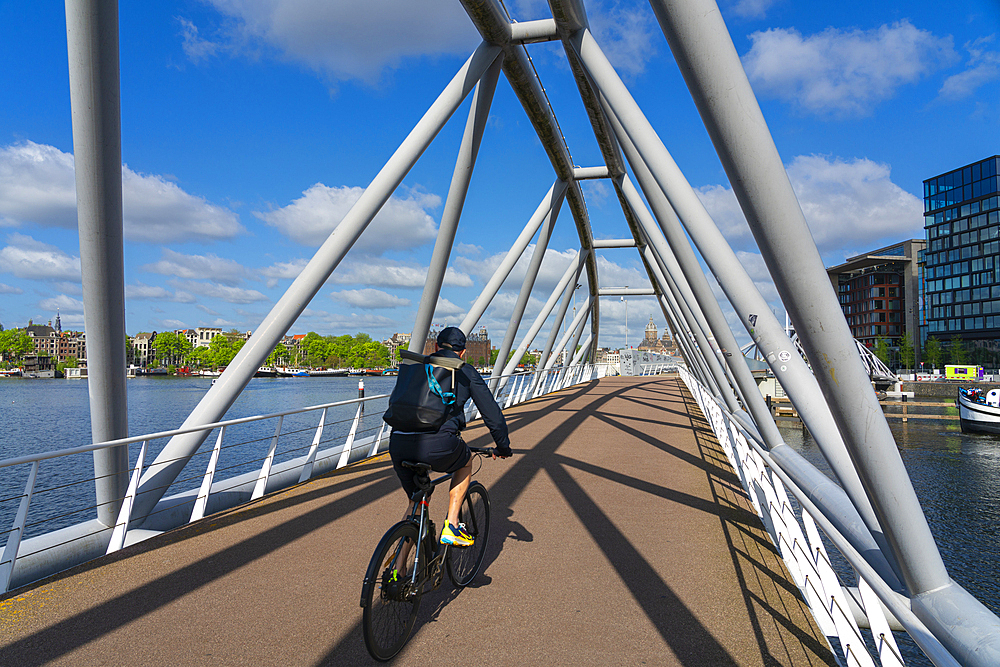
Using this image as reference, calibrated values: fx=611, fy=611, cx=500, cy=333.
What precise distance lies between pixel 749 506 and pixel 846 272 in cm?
10285

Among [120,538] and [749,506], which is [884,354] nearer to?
[749,506]

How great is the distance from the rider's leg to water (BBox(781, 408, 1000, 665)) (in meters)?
6.00

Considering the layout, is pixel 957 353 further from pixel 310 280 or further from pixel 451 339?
pixel 451 339

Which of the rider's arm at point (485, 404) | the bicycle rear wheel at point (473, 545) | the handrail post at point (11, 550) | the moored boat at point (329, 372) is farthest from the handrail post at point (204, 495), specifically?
the moored boat at point (329, 372)

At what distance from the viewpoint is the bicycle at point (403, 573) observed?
9.53ft

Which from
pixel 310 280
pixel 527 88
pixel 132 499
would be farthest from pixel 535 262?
pixel 132 499

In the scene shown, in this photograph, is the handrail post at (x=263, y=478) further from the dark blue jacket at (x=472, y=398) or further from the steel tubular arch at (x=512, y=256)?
the steel tubular arch at (x=512, y=256)

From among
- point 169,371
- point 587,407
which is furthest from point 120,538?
point 169,371

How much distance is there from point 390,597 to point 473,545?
0.99 metres

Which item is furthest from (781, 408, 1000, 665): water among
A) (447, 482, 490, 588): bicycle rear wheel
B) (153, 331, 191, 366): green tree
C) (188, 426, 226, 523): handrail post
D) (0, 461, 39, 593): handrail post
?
(153, 331, 191, 366): green tree

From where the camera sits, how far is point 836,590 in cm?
303

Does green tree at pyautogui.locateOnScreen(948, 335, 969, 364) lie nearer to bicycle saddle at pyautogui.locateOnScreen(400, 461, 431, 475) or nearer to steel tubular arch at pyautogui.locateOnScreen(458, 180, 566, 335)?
steel tubular arch at pyautogui.locateOnScreen(458, 180, 566, 335)

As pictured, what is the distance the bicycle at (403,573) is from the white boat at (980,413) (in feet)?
107

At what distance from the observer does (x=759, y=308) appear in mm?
5309
